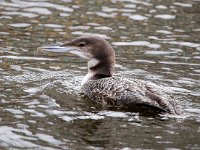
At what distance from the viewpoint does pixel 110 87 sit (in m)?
10.2

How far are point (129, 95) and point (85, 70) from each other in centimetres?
263

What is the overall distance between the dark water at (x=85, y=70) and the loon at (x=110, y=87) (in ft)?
0.74

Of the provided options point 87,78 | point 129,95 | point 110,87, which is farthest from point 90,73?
point 129,95

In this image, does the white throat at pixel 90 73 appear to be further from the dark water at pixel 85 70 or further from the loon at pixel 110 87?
the dark water at pixel 85 70

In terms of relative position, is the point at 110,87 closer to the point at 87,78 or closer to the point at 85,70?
the point at 87,78

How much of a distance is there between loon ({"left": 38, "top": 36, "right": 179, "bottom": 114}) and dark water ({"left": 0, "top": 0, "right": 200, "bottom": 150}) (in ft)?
0.74

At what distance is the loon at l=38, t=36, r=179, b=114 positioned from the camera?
9594 mm

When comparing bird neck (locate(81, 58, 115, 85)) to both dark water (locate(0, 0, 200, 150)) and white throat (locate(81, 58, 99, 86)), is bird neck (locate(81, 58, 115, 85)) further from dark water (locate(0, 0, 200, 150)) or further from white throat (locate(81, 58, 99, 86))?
dark water (locate(0, 0, 200, 150))

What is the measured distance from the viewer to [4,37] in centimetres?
1401

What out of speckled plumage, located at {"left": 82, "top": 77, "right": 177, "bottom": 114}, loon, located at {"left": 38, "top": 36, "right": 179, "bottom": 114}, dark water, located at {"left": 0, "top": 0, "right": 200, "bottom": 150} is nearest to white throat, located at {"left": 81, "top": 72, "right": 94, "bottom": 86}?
loon, located at {"left": 38, "top": 36, "right": 179, "bottom": 114}

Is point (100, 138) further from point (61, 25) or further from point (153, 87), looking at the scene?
point (61, 25)

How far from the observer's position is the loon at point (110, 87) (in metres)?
9.59

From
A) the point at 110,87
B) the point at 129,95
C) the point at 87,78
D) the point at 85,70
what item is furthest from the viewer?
the point at 85,70

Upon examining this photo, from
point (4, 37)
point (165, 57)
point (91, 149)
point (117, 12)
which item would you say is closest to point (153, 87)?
point (91, 149)
